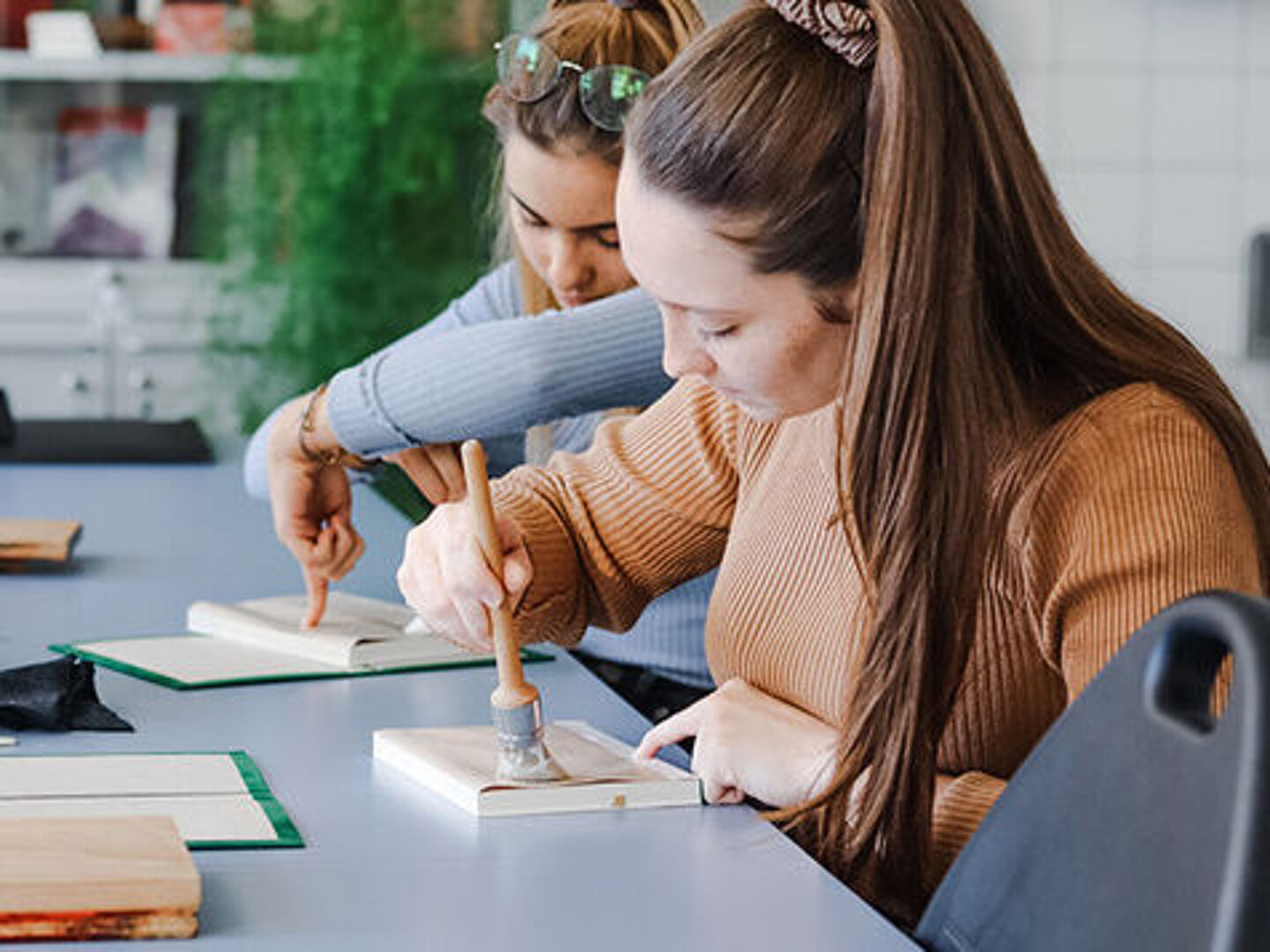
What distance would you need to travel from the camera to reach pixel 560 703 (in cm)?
146

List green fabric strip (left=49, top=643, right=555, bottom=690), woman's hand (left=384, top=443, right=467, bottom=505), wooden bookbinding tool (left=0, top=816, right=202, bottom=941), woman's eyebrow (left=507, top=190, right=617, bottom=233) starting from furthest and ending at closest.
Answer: woman's eyebrow (left=507, top=190, right=617, bottom=233)
woman's hand (left=384, top=443, right=467, bottom=505)
green fabric strip (left=49, top=643, right=555, bottom=690)
wooden bookbinding tool (left=0, top=816, right=202, bottom=941)

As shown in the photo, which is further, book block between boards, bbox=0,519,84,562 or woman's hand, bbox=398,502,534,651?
book block between boards, bbox=0,519,84,562

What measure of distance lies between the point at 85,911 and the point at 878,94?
2.06 feet

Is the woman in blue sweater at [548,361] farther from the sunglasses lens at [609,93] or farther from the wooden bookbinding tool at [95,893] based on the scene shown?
the wooden bookbinding tool at [95,893]

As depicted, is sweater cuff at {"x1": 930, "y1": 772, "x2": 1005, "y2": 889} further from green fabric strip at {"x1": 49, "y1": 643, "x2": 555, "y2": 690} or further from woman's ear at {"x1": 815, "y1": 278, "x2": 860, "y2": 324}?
green fabric strip at {"x1": 49, "y1": 643, "x2": 555, "y2": 690}

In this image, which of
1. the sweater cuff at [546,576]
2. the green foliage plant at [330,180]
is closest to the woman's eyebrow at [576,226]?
the sweater cuff at [546,576]

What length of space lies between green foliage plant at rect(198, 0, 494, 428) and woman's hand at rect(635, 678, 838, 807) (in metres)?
2.98

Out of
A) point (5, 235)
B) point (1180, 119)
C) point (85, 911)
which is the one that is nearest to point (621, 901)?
point (85, 911)

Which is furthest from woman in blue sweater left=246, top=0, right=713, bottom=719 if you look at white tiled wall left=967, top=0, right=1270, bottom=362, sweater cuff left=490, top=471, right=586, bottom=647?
white tiled wall left=967, top=0, right=1270, bottom=362

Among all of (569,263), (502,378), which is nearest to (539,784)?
(502,378)

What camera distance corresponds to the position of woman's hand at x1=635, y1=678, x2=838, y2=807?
1.18m

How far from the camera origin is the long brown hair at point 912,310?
114 centimetres

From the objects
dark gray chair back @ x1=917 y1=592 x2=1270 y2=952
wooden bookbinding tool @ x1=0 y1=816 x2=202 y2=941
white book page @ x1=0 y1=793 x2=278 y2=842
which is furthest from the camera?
white book page @ x1=0 y1=793 x2=278 y2=842

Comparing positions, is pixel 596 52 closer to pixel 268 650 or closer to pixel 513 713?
pixel 268 650
